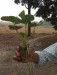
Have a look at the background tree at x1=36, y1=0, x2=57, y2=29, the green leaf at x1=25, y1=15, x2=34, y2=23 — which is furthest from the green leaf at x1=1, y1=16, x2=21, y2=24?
the background tree at x1=36, y1=0, x2=57, y2=29

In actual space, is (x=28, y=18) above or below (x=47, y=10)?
above

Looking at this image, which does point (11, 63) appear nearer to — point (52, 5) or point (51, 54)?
point (52, 5)

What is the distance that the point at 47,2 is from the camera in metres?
16.5

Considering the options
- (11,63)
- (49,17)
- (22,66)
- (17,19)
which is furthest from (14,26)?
(49,17)

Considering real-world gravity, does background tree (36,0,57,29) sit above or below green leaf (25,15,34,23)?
below

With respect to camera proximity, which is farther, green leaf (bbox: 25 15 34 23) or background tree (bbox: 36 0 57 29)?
background tree (bbox: 36 0 57 29)

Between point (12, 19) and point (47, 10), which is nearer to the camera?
point (12, 19)

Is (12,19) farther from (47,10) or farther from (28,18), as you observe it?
(47,10)

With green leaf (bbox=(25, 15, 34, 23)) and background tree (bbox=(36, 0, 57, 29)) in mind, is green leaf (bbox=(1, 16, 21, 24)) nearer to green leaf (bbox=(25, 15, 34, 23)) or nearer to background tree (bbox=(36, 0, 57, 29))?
green leaf (bbox=(25, 15, 34, 23))

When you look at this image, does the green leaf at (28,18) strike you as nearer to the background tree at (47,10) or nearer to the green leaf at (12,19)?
the green leaf at (12,19)

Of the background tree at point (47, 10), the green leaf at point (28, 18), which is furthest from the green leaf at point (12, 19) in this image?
the background tree at point (47, 10)

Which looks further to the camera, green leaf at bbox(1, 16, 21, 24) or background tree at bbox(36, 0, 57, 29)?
background tree at bbox(36, 0, 57, 29)

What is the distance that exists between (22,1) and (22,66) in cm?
793

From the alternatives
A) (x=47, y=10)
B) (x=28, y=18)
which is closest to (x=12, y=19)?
(x=28, y=18)
